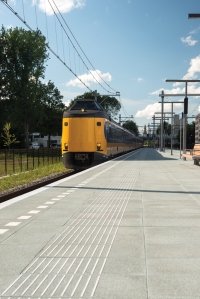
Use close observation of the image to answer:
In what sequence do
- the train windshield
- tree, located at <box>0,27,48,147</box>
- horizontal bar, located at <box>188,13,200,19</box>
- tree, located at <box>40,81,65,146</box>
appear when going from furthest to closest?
tree, located at <box>40,81,65,146</box>, tree, located at <box>0,27,48,147</box>, the train windshield, horizontal bar, located at <box>188,13,200,19</box>

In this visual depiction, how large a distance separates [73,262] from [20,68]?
200ft

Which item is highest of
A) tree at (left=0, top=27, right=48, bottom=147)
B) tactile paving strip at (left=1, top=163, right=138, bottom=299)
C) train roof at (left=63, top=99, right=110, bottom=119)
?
tree at (left=0, top=27, right=48, bottom=147)

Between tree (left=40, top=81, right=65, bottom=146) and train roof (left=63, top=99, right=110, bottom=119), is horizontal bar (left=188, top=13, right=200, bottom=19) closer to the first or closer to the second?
train roof (left=63, top=99, right=110, bottom=119)

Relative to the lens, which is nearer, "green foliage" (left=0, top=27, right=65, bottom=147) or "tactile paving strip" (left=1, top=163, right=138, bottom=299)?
"tactile paving strip" (left=1, top=163, right=138, bottom=299)

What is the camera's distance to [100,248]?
5.81 m

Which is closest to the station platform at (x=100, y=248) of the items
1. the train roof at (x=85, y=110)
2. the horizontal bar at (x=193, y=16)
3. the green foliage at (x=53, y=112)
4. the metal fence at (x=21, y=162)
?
the horizontal bar at (x=193, y=16)

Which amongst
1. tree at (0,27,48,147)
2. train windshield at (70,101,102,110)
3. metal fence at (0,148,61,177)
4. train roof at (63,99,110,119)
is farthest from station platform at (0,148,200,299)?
tree at (0,27,48,147)

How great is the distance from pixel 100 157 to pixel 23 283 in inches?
832

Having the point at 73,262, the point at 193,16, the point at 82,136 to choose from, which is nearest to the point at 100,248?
the point at 73,262

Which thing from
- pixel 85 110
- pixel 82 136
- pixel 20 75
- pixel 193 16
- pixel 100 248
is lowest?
pixel 100 248

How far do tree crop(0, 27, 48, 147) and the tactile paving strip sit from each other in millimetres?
55152

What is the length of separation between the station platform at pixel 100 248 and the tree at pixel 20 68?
52.8 m

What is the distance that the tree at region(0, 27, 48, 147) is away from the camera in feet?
204

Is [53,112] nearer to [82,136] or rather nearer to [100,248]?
[82,136]
